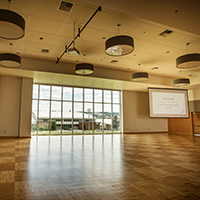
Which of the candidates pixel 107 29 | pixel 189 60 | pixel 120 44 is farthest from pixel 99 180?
pixel 189 60

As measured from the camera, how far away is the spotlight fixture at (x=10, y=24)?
6.29m

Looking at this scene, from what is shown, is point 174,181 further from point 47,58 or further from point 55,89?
point 55,89

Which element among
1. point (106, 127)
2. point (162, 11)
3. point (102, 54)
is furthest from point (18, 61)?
point (106, 127)

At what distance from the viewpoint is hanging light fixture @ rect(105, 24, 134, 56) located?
26.9 ft

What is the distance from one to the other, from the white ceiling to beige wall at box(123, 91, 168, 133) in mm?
7688

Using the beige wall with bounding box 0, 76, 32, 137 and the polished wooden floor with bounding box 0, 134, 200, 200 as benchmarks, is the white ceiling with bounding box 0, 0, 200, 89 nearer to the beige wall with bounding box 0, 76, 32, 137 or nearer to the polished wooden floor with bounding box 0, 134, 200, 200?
the beige wall with bounding box 0, 76, 32, 137

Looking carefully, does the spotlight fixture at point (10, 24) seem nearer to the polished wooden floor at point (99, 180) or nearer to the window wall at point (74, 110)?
the polished wooden floor at point (99, 180)

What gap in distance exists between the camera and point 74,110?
2038 centimetres

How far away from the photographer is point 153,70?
16.8 m

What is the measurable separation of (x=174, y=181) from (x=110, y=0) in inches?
192

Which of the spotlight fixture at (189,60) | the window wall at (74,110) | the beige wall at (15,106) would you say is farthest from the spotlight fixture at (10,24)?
the window wall at (74,110)

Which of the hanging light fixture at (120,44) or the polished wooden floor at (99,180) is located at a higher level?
the hanging light fixture at (120,44)

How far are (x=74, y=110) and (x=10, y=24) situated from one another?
14.4 meters

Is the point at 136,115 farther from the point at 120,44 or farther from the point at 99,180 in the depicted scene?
the point at 99,180
